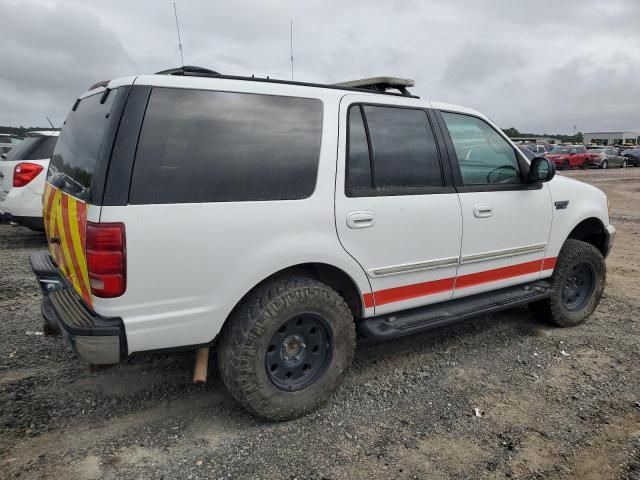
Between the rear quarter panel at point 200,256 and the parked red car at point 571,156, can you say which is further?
the parked red car at point 571,156

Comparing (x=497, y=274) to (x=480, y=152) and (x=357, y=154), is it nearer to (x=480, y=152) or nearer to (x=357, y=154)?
(x=480, y=152)

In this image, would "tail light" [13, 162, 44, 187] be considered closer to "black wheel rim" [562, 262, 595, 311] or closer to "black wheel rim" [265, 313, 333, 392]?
"black wheel rim" [265, 313, 333, 392]

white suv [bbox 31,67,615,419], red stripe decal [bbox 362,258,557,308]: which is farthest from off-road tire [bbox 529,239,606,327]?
white suv [bbox 31,67,615,419]

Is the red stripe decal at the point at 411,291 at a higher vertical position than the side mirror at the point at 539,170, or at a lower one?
lower

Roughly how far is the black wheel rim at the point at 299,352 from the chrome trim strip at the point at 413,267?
473 millimetres

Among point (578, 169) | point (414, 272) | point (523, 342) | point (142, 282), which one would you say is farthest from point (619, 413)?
point (578, 169)

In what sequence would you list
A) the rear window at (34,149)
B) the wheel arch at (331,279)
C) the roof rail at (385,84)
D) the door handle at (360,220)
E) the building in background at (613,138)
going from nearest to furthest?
the wheel arch at (331,279), the door handle at (360,220), the roof rail at (385,84), the rear window at (34,149), the building in background at (613,138)

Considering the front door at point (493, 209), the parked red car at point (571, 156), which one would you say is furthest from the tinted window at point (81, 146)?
the parked red car at point (571, 156)

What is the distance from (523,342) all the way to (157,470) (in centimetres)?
306

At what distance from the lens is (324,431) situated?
2.81m

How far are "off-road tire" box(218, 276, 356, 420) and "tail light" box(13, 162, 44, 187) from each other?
522cm

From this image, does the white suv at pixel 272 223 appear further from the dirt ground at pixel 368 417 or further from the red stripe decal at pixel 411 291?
the dirt ground at pixel 368 417

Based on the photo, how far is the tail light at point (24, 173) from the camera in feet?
21.4

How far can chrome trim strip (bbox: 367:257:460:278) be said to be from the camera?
10.1 feet
